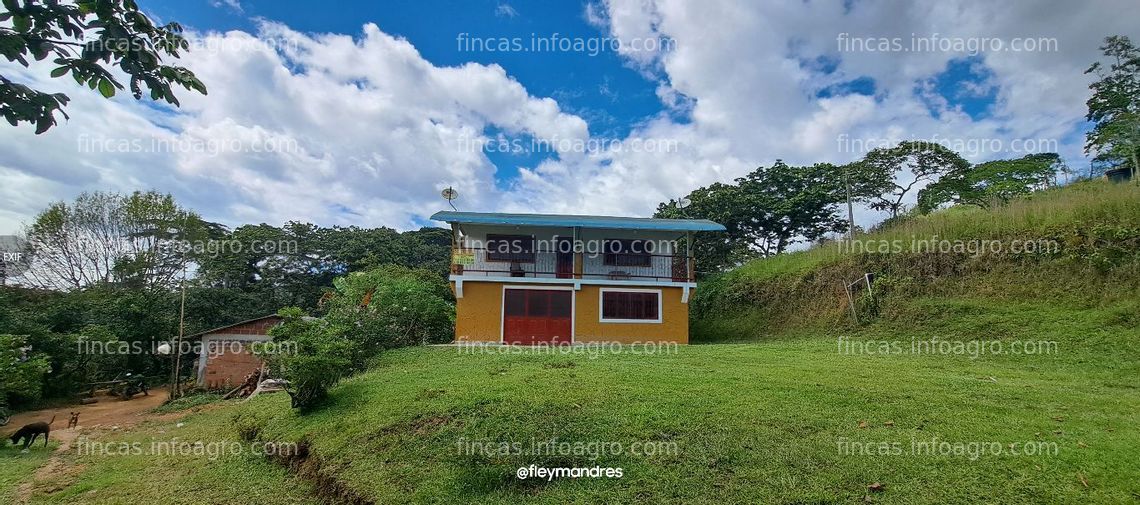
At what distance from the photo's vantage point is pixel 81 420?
13148 millimetres

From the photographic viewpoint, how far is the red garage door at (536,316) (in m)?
15.6

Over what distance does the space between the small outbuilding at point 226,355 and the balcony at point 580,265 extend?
359 inches

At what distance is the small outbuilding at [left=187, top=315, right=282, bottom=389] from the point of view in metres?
19.1

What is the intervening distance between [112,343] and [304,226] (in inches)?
626

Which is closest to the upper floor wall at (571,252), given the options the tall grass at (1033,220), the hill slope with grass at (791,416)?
the hill slope with grass at (791,416)

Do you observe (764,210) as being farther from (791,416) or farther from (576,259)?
(791,416)

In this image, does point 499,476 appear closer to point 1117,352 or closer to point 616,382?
point 616,382

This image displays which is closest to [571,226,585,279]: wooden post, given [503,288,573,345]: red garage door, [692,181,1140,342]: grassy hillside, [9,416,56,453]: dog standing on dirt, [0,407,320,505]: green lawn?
[503,288,573,345]: red garage door

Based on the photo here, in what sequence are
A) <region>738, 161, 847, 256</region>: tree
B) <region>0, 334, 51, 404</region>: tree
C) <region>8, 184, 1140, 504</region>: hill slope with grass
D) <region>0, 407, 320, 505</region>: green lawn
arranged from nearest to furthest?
<region>8, 184, 1140, 504</region>: hill slope with grass, <region>0, 407, 320, 505</region>: green lawn, <region>0, 334, 51, 404</region>: tree, <region>738, 161, 847, 256</region>: tree

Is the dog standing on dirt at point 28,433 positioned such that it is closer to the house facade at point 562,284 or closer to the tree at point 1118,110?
the house facade at point 562,284

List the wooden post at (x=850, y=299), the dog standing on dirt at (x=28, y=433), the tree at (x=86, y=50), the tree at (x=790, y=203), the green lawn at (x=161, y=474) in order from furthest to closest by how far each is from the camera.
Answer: the tree at (x=790, y=203) → the wooden post at (x=850, y=299) → the dog standing on dirt at (x=28, y=433) → the green lawn at (x=161, y=474) → the tree at (x=86, y=50)

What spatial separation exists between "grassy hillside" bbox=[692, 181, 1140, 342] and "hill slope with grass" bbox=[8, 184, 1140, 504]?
2.3 inches

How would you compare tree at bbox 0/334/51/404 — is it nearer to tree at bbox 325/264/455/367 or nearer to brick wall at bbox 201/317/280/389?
tree at bbox 325/264/455/367

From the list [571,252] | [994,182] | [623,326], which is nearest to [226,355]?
[571,252]
